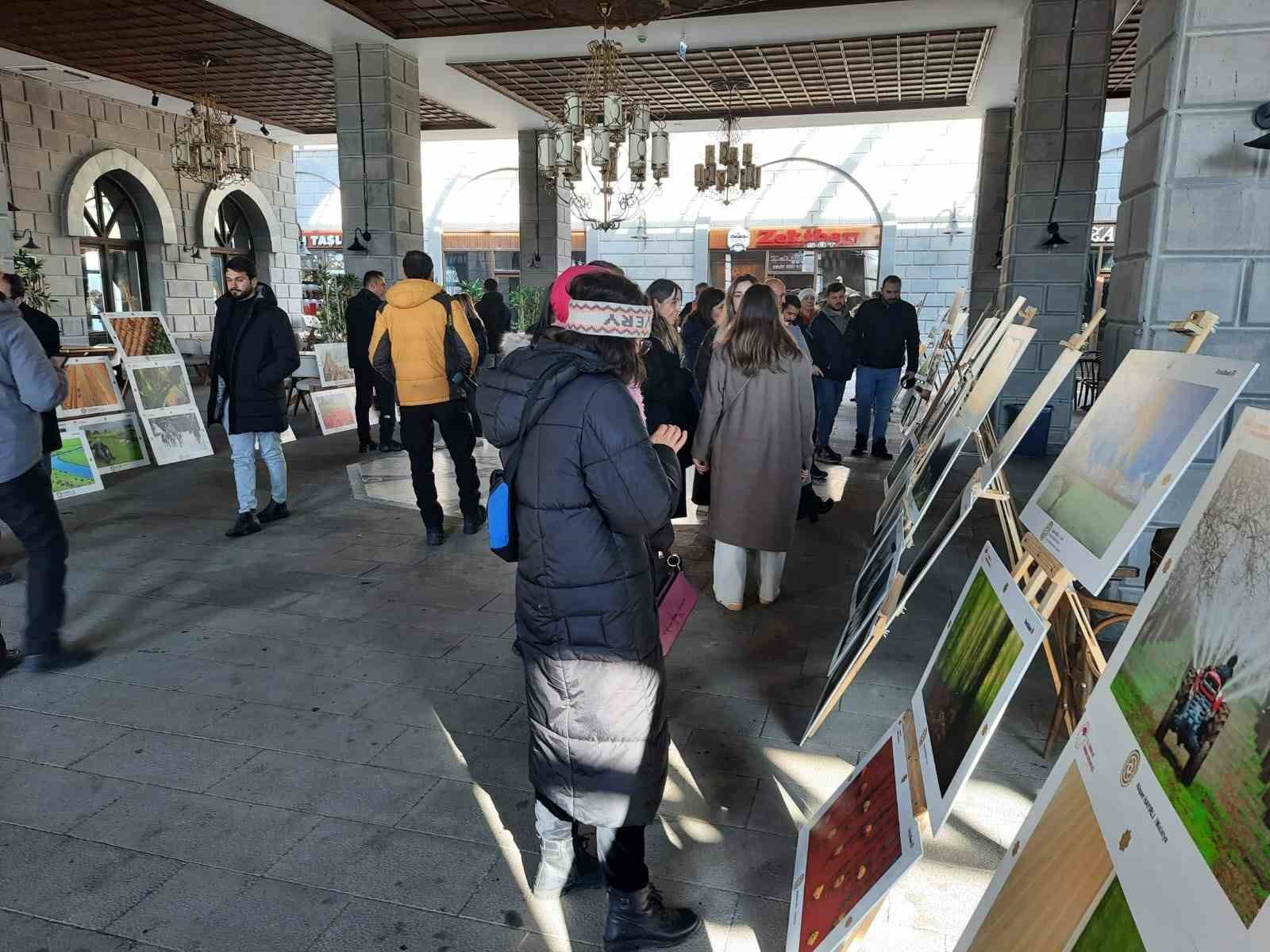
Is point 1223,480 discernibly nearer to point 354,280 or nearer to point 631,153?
point 631,153

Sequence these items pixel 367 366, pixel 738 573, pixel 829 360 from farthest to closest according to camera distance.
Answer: pixel 367 366 < pixel 829 360 < pixel 738 573

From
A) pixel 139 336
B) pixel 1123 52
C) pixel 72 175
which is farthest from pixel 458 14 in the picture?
pixel 1123 52

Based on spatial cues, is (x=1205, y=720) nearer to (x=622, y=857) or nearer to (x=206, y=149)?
(x=622, y=857)

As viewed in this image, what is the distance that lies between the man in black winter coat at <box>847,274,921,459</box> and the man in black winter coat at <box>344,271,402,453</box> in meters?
3.92

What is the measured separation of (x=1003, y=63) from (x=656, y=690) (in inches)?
361

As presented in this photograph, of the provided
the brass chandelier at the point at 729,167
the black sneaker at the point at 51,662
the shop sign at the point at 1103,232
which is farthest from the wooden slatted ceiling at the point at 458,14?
the shop sign at the point at 1103,232

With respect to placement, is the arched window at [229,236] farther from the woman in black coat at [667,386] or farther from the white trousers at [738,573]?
the white trousers at [738,573]

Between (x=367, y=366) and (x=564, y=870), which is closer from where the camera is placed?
(x=564, y=870)

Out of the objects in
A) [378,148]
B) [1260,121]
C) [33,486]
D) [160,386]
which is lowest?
[160,386]

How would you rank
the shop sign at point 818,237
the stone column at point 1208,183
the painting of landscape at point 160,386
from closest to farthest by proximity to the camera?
the stone column at point 1208,183 < the painting of landscape at point 160,386 < the shop sign at point 818,237

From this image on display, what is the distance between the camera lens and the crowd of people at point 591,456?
1837 millimetres

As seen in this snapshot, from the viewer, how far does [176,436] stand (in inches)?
292

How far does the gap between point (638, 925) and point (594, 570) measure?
785mm

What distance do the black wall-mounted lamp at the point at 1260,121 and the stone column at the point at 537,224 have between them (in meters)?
10.3
